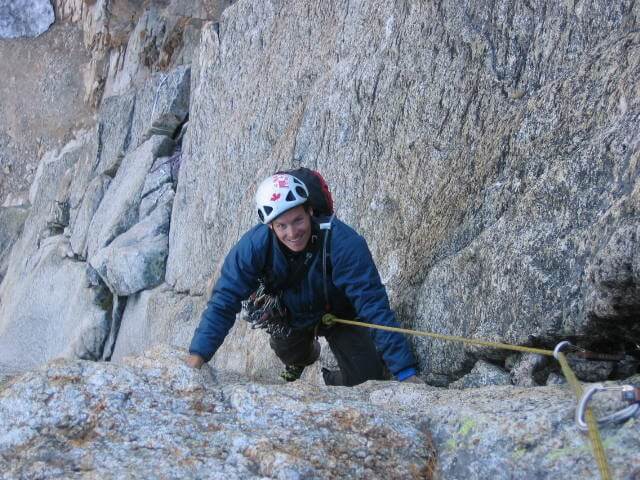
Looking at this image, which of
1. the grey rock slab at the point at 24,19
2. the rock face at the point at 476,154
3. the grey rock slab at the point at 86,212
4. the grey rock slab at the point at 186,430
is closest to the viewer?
the grey rock slab at the point at 186,430

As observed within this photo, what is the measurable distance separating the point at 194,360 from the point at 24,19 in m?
31.7

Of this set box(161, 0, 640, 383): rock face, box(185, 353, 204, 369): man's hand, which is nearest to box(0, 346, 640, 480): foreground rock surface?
box(185, 353, 204, 369): man's hand

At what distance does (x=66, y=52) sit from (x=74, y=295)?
16.9 m

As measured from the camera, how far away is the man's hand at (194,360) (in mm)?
5293

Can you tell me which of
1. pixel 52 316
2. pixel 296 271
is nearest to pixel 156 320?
pixel 52 316

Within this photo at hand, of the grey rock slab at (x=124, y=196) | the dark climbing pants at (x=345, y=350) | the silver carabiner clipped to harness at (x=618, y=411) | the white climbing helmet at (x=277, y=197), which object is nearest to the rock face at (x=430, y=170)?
the grey rock slab at (x=124, y=196)

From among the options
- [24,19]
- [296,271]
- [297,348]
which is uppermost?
[24,19]

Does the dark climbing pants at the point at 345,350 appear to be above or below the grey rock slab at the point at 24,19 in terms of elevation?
below

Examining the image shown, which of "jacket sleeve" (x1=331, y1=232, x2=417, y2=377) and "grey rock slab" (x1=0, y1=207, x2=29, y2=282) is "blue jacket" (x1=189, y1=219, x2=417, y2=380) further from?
"grey rock slab" (x1=0, y1=207, x2=29, y2=282)

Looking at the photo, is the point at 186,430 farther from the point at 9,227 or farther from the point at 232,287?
the point at 9,227

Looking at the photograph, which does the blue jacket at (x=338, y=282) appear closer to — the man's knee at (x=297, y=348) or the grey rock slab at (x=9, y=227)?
the man's knee at (x=297, y=348)

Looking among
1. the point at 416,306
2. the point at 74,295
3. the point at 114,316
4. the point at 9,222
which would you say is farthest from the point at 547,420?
the point at 9,222

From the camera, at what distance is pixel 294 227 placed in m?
6.09

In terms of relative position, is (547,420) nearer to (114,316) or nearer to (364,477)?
(364,477)
